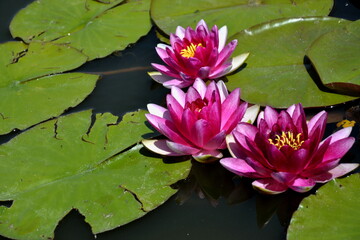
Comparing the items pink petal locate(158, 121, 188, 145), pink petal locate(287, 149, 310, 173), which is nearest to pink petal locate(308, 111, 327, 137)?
pink petal locate(287, 149, 310, 173)

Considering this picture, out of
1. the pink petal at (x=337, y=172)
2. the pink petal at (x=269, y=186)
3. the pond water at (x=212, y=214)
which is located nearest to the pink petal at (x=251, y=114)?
the pond water at (x=212, y=214)

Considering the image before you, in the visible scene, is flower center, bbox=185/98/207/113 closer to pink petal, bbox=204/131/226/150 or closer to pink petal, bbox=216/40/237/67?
pink petal, bbox=204/131/226/150

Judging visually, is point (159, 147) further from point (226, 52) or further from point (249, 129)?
point (226, 52)

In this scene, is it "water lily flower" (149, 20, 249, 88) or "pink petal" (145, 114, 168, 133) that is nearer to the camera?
"pink petal" (145, 114, 168, 133)

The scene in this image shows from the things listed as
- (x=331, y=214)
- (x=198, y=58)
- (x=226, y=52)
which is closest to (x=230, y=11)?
(x=226, y=52)

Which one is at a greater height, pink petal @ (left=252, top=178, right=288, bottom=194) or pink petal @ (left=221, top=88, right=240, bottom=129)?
pink petal @ (left=221, top=88, right=240, bottom=129)

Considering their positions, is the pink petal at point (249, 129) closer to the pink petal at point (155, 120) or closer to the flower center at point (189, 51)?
the pink petal at point (155, 120)
